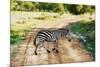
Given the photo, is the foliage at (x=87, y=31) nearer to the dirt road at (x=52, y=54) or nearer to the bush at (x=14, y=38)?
the dirt road at (x=52, y=54)

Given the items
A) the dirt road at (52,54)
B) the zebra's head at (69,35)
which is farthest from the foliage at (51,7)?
the zebra's head at (69,35)

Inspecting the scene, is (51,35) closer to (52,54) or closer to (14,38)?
(52,54)

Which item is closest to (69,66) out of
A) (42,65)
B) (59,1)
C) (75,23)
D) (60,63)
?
(60,63)

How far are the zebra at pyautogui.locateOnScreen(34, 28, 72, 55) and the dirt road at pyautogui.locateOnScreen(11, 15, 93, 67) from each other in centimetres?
4

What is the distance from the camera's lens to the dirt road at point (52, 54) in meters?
1.98

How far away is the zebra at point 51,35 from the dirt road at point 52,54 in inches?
1.6

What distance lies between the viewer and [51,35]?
2109mm

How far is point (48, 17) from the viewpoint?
211 cm

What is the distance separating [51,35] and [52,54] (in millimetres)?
199

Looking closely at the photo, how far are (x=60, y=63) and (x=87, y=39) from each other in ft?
1.38

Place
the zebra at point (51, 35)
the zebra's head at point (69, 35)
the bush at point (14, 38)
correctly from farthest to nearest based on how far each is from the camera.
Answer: the zebra's head at point (69, 35) < the zebra at point (51, 35) < the bush at point (14, 38)

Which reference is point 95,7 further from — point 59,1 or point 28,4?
point 28,4

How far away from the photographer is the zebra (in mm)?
2053
